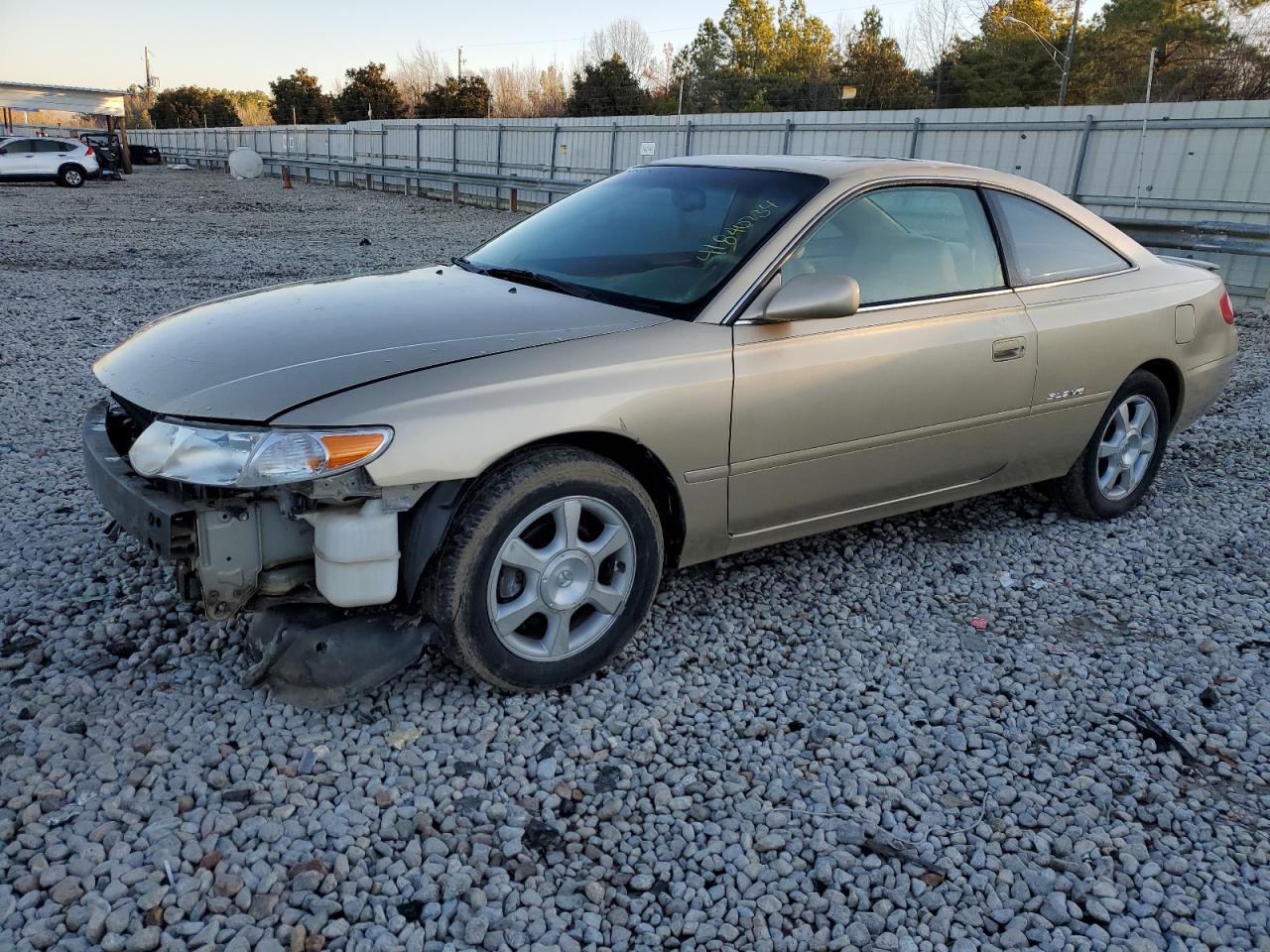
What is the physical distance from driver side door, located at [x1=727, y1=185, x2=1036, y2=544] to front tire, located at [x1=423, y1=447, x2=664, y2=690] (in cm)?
45

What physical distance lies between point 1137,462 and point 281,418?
4023 mm

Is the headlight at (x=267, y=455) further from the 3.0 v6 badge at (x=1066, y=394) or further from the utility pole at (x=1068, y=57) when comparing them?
the utility pole at (x=1068, y=57)

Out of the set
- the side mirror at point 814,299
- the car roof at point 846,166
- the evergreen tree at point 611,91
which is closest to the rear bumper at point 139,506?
the side mirror at point 814,299

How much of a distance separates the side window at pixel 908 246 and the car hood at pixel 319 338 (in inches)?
30.8

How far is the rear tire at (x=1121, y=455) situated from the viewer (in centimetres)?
453

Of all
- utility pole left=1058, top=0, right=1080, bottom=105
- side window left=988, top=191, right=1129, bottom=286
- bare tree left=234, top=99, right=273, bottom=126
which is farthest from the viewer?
bare tree left=234, top=99, right=273, bottom=126

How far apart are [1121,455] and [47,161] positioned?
32770 mm

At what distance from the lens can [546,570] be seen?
2.93 meters

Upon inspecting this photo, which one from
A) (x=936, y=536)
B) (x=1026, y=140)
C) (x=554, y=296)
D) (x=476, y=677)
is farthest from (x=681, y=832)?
(x=1026, y=140)

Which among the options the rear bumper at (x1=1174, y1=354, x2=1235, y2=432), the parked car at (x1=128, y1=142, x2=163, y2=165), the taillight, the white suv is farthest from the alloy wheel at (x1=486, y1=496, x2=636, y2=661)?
Result: the parked car at (x1=128, y1=142, x2=163, y2=165)

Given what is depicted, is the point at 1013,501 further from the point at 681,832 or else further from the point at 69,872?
the point at 69,872

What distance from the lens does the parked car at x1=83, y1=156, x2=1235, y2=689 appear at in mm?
2635

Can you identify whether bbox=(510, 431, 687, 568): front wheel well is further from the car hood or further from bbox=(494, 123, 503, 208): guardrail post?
bbox=(494, 123, 503, 208): guardrail post

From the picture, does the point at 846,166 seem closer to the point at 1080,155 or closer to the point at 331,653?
→ the point at 331,653
